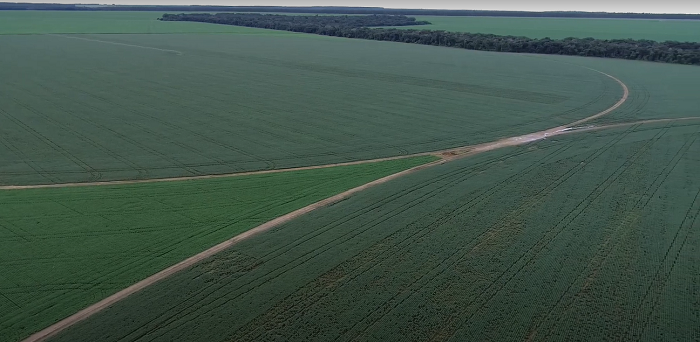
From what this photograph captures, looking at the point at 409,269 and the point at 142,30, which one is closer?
the point at 409,269

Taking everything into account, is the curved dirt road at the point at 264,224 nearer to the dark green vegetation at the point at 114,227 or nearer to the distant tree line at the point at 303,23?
the dark green vegetation at the point at 114,227

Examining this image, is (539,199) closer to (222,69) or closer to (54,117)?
(54,117)

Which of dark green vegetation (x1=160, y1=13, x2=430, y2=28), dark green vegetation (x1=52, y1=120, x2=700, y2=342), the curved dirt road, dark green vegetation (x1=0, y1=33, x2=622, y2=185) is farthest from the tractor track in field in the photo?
dark green vegetation (x1=160, y1=13, x2=430, y2=28)

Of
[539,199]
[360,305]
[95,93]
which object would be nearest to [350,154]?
[539,199]

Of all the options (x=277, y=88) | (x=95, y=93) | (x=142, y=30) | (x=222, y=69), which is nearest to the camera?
(x=95, y=93)

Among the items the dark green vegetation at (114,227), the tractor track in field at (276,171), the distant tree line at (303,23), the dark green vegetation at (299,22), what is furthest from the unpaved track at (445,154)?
the dark green vegetation at (299,22)

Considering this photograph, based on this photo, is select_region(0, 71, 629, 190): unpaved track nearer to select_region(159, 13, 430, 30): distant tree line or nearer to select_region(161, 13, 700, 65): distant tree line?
select_region(161, 13, 700, 65): distant tree line
